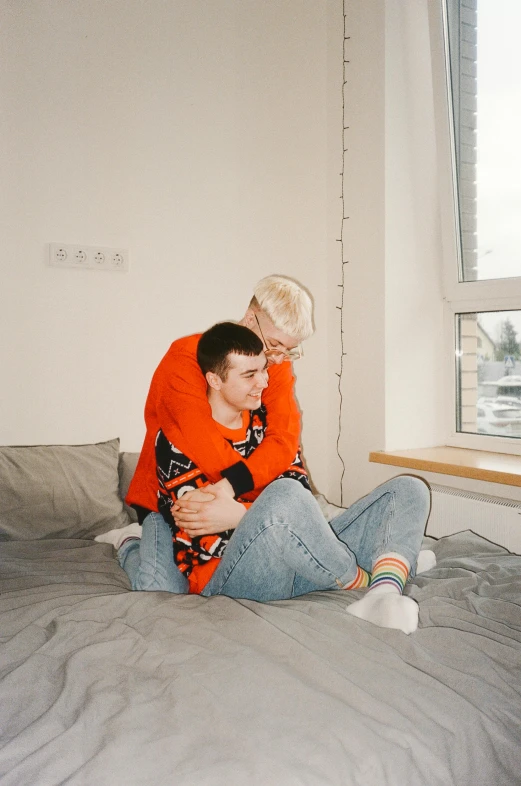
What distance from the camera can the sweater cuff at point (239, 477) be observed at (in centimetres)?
156

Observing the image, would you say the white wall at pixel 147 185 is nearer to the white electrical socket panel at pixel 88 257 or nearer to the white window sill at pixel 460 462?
the white electrical socket panel at pixel 88 257

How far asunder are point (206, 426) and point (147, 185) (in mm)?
1185

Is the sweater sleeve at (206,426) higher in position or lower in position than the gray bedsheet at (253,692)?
higher

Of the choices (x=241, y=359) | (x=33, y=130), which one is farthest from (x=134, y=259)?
(x=241, y=359)

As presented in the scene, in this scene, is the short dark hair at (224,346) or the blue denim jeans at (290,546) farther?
the short dark hair at (224,346)

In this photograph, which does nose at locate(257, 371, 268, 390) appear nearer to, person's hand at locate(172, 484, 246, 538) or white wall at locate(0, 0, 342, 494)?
person's hand at locate(172, 484, 246, 538)

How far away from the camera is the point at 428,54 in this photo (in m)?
2.53

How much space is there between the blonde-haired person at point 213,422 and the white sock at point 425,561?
1.35 ft

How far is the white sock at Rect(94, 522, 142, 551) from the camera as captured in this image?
5.82 feet

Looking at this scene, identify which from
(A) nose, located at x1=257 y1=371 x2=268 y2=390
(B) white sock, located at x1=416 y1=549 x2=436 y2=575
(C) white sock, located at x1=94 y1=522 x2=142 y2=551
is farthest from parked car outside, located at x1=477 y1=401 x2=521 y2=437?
(C) white sock, located at x1=94 y1=522 x2=142 y2=551

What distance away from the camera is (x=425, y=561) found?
1593mm

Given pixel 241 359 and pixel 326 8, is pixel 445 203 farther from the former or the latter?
pixel 241 359

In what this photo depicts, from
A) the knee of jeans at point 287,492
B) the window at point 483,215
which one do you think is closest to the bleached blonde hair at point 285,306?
the knee of jeans at point 287,492

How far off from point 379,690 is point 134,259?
177 cm
